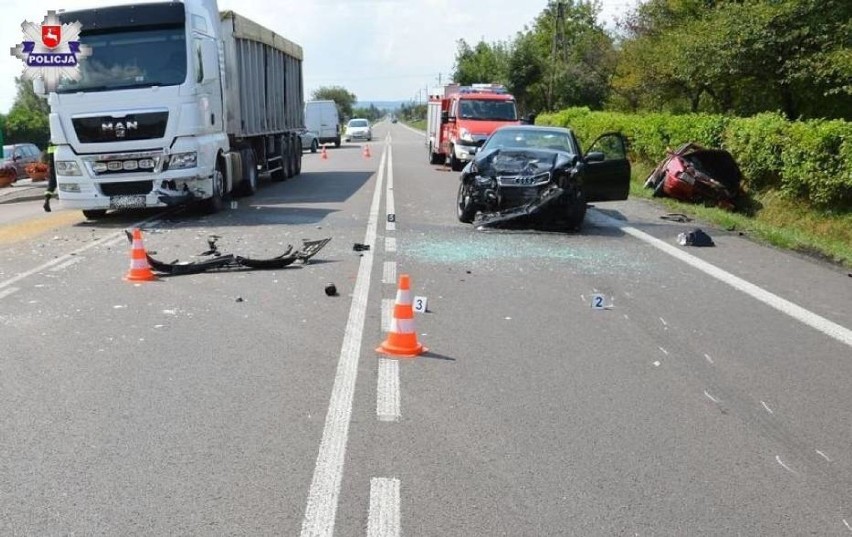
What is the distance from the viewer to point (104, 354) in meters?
5.98

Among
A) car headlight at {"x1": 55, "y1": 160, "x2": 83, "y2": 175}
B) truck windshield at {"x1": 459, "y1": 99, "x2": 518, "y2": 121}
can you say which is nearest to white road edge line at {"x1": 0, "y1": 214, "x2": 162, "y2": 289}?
car headlight at {"x1": 55, "y1": 160, "x2": 83, "y2": 175}

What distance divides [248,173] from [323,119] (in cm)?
3164

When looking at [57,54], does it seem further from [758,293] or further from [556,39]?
[556,39]

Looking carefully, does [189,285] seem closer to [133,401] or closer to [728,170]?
[133,401]

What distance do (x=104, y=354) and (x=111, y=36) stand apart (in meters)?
8.69

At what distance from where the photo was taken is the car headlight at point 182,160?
1299 cm

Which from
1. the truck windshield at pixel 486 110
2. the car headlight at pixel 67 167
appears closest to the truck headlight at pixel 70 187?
the car headlight at pixel 67 167

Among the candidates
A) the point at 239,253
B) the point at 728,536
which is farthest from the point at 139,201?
the point at 728,536

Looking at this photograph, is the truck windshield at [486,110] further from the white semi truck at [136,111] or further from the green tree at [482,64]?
the green tree at [482,64]

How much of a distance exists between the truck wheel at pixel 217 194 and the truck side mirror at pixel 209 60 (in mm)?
1569

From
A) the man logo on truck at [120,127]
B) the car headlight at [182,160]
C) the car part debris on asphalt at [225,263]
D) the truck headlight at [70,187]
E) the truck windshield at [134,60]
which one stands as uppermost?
the truck windshield at [134,60]

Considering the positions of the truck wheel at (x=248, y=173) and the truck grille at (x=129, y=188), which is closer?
the truck grille at (x=129, y=188)

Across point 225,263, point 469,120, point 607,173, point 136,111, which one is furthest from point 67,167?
point 469,120

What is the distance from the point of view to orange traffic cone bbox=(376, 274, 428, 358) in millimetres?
5863
